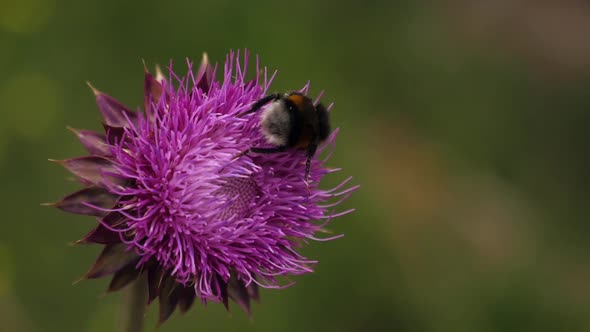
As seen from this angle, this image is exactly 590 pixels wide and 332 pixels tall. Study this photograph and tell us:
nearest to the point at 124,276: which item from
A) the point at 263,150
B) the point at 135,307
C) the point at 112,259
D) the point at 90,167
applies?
the point at 112,259

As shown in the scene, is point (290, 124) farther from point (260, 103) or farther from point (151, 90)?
point (151, 90)

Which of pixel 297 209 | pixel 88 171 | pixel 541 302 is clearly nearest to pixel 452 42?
pixel 541 302

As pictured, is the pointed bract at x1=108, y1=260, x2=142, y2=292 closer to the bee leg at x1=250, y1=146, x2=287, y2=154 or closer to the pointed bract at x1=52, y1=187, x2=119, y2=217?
the pointed bract at x1=52, y1=187, x2=119, y2=217

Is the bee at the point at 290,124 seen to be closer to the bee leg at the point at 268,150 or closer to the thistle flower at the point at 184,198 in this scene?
the bee leg at the point at 268,150

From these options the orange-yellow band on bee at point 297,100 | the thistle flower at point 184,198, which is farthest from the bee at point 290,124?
the thistle flower at point 184,198

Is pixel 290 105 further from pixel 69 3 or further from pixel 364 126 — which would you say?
pixel 364 126
